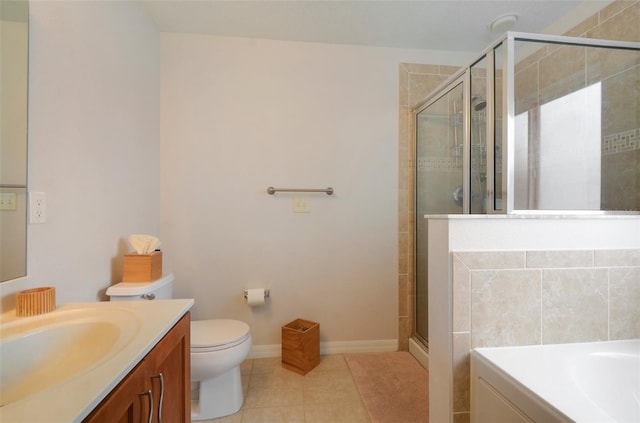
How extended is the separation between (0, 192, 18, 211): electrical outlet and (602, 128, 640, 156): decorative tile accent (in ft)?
8.19

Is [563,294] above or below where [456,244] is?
below

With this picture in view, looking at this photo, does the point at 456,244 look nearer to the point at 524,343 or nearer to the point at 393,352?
the point at 524,343

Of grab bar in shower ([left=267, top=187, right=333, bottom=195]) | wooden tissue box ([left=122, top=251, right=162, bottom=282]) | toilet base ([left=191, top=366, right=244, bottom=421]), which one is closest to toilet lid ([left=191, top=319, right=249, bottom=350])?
toilet base ([left=191, top=366, right=244, bottom=421])

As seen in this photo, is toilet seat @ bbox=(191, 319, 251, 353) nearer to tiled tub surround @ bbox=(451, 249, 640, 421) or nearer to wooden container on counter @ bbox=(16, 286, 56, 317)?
wooden container on counter @ bbox=(16, 286, 56, 317)

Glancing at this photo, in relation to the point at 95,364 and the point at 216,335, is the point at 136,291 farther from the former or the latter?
the point at 95,364

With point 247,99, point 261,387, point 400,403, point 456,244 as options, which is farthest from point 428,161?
point 261,387

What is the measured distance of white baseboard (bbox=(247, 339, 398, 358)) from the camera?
1.93 meters

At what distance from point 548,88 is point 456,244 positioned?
1200mm

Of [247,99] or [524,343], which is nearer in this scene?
[524,343]

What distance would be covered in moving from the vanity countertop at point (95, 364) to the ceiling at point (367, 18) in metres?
1.75

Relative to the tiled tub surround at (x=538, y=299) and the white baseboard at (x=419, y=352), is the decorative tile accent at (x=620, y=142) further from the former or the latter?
the white baseboard at (x=419, y=352)

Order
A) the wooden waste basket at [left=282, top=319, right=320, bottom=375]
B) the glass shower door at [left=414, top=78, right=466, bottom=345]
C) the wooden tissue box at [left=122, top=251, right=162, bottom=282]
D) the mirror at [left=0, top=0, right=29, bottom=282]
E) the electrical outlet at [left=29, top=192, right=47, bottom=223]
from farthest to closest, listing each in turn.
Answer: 1. the wooden waste basket at [left=282, top=319, right=320, bottom=375]
2. the glass shower door at [left=414, top=78, right=466, bottom=345]
3. the wooden tissue box at [left=122, top=251, right=162, bottom=282]
4. the electrical outlet at [left=29, top=192, right=47, bottom=223]
5. the mirror at [left=0, top=0, right=29, bottom=282]

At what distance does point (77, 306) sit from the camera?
0.94 m

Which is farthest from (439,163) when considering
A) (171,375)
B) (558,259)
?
(171,375)
